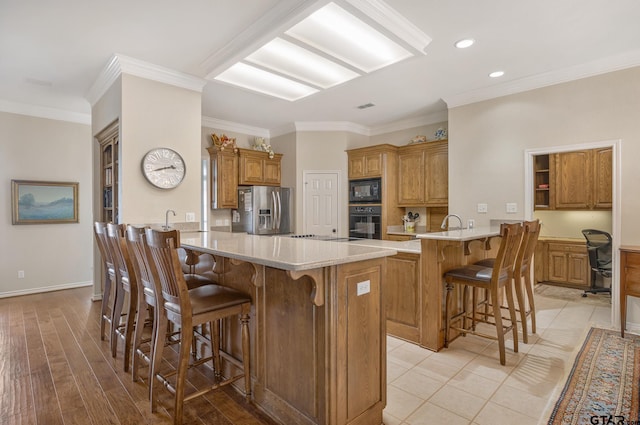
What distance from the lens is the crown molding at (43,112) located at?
15.4 feet

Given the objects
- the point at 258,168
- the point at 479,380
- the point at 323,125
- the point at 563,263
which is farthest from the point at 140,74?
the point at 563,263

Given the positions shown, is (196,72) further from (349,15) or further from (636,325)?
(636,325)

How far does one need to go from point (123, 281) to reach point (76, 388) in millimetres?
776

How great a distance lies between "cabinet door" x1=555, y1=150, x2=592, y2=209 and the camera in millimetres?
4785

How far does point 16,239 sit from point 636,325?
26.0 feet

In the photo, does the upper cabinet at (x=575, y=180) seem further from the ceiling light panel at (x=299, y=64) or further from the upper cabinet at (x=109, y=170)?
the upper cabinet at (x=109, y=170)

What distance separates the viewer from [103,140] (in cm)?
425

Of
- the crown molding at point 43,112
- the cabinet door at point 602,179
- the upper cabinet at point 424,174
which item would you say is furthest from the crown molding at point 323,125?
the cabinet door at point 602,179

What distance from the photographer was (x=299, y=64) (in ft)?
11.6

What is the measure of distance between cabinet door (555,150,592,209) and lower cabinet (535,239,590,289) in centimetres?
64

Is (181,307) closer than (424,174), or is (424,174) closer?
(181,307)

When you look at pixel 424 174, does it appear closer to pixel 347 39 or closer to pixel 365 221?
pixel 365 221

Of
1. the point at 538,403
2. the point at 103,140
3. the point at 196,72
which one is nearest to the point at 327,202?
the point at 196,72

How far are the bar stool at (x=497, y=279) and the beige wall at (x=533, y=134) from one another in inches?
60.3
